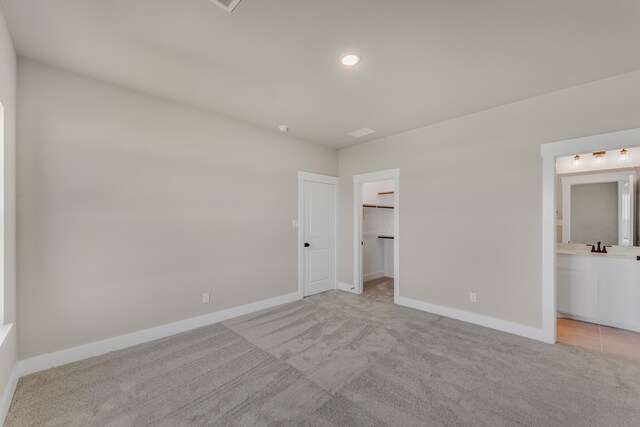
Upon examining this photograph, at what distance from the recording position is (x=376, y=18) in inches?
71.5

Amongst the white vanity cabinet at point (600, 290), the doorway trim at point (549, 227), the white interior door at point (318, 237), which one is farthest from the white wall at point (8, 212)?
the white vanity cabinet at point (600, 290)

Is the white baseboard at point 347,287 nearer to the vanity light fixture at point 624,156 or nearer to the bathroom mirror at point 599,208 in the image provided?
the bathroom mirror at point 599,208

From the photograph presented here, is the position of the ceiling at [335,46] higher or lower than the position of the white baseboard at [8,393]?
higher

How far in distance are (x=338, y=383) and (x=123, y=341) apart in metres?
2.23

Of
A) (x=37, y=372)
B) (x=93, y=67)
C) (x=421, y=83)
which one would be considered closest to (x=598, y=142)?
(x=421, y=83)

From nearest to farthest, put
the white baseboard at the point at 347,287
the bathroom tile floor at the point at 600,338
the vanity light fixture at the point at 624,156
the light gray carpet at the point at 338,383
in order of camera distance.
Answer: the light gray carpet at the point at 338,383 < the bathroom tile floor at the point at 600,338 < the vanity light fixture at the point at 624,156 < the white baseboard at the point at 347,287

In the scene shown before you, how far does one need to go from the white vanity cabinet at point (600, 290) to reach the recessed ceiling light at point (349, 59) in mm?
3612

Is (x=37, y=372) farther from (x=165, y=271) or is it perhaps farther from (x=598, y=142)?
(x=598, y=142)

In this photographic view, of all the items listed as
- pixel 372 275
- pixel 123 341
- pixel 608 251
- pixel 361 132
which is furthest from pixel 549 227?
pixel 123 341

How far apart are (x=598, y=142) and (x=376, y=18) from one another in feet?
8.34

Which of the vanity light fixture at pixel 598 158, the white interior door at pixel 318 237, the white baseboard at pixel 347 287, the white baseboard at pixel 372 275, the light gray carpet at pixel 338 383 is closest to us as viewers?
the light gray carpet at pixel 338 383

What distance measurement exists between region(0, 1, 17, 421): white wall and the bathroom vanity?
18.3 feet

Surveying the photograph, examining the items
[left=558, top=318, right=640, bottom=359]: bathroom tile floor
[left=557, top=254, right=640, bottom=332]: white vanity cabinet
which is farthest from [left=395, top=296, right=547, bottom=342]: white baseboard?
[left=557, top=254, right=640, bottom=332]: white vanity cabinet

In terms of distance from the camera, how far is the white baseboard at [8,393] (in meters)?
1.76
